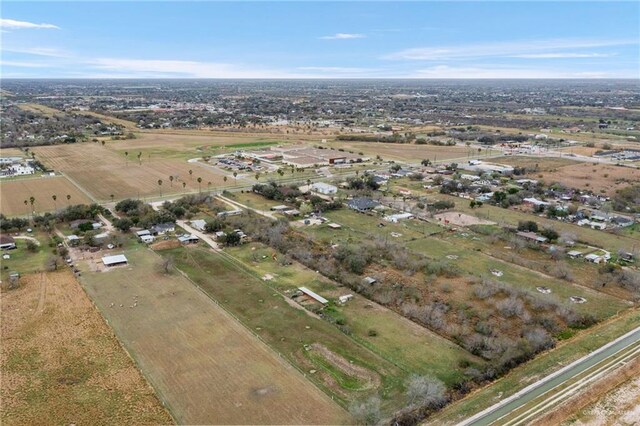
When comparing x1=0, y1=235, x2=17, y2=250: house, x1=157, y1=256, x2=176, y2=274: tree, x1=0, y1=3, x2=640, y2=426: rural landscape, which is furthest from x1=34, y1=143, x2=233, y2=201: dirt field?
x1=157, y1=256, x2=176, y2=274: tree

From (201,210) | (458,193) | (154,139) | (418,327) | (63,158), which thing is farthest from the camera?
(154,139)

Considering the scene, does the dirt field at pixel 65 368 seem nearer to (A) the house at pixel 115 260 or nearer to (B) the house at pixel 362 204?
(A) the house at pixel 115 260

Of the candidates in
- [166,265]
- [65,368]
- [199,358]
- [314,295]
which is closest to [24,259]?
[166,265]

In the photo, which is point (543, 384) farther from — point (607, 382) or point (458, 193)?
point (458, 193)

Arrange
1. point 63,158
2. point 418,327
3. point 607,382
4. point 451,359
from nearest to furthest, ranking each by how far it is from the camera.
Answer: point 607,382, point 451,359, point 418,327, point 63,158

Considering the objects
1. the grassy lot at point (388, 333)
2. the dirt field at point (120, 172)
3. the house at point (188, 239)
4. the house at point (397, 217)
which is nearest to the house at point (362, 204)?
the house at point (397, 217)

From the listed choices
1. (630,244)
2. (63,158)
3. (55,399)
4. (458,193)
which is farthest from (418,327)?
(63,158)
